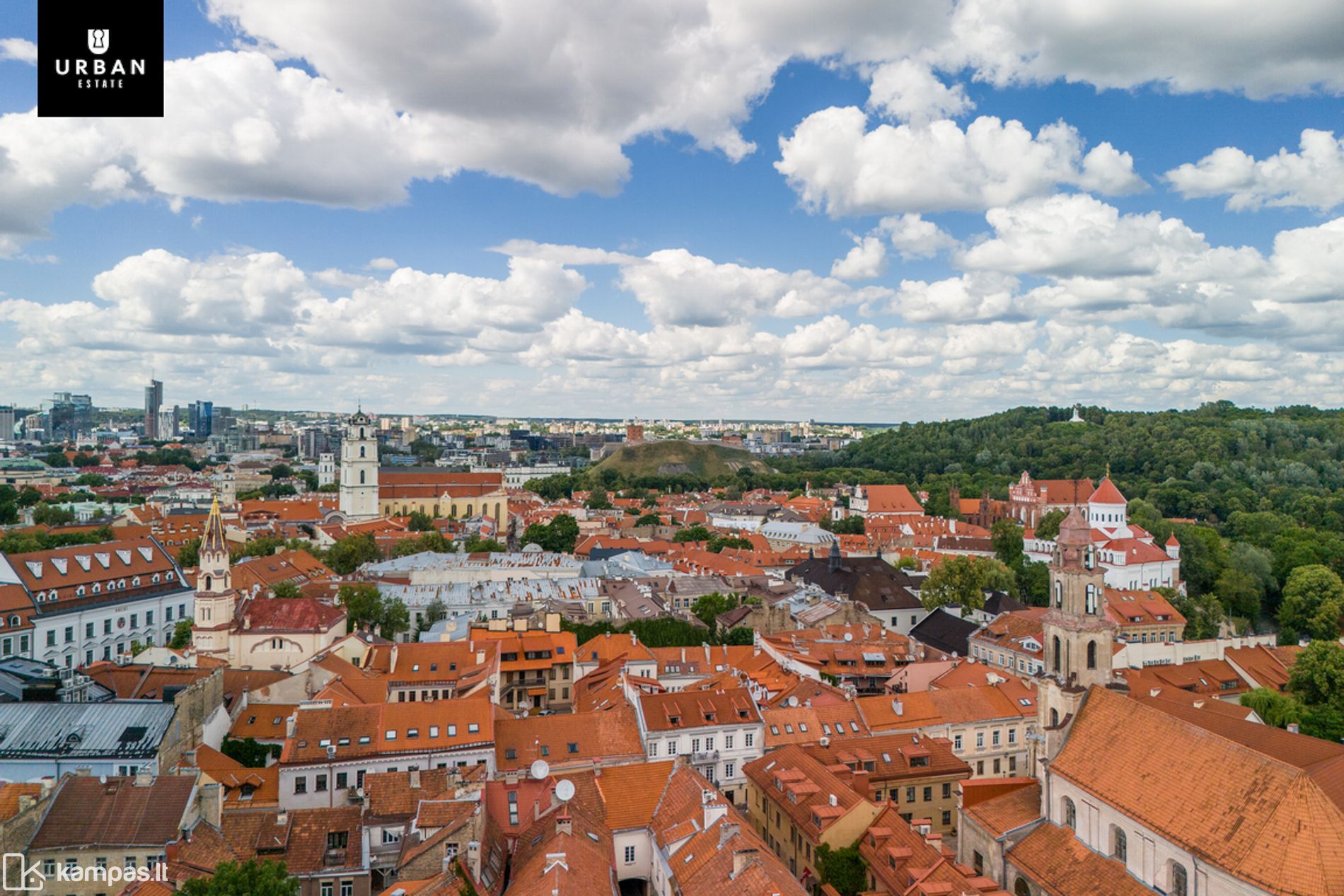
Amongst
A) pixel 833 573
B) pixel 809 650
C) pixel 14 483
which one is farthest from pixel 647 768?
pixel 14 483

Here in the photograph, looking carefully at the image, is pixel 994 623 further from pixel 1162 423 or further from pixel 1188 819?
pixel 1162 423

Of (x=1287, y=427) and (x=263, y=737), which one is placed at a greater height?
Result: (x=1287, y=427)

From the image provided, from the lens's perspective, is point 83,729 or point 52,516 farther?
point 52,516

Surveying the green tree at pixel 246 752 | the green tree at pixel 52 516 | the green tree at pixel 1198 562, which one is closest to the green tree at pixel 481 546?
the green tree at pixel 52 516

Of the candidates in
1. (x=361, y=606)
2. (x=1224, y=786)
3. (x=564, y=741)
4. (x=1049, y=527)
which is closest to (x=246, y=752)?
(x=564, y=741)

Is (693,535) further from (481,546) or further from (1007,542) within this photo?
(1007,542)

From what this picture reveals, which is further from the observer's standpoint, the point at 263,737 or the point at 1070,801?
the point at 263,737
